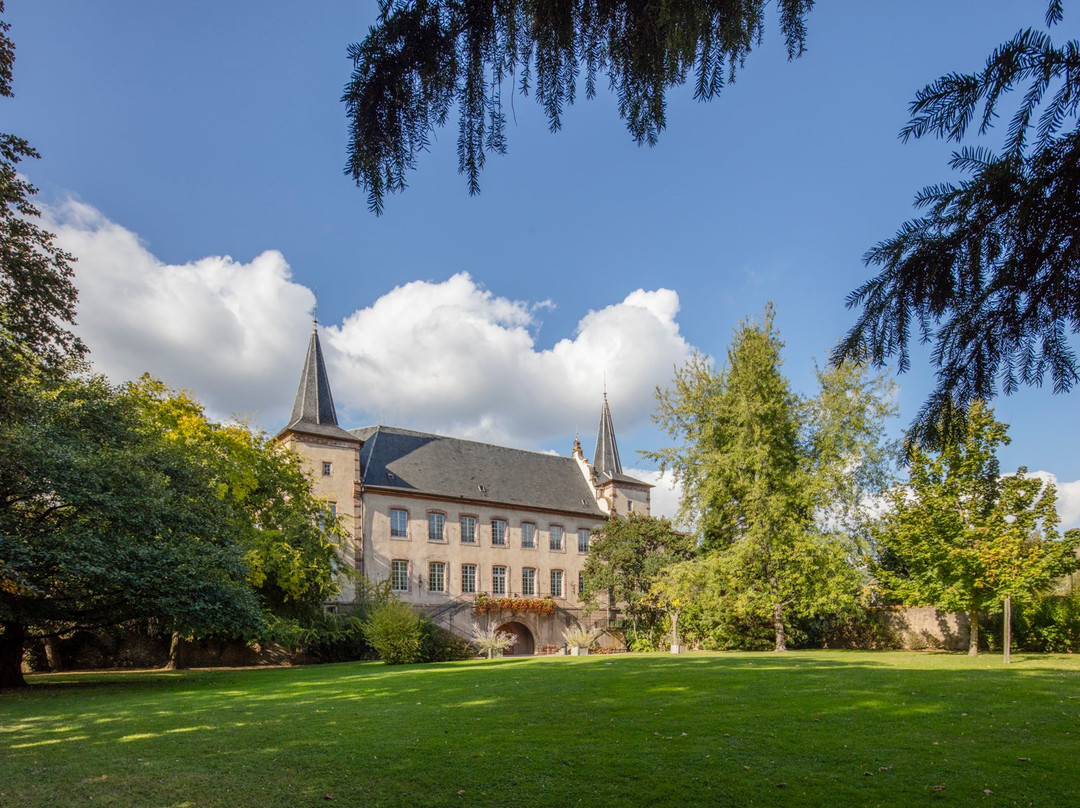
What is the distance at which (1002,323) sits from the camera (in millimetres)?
→ 3521

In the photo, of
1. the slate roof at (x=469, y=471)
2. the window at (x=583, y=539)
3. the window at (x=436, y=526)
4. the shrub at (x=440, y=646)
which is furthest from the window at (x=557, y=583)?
the shrub at (x=440, y=646)

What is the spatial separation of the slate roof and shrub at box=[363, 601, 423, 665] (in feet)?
50.9

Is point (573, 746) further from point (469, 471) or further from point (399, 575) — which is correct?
point (469, 471)

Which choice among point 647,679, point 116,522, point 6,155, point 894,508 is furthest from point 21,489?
point 894,508

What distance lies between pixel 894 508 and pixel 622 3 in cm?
2307

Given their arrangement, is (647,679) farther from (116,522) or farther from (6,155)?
(6,155)

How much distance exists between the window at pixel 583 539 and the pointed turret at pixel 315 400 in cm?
1512

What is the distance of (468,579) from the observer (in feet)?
121

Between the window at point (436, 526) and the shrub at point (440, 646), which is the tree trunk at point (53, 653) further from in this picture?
the window at point (436, 526)

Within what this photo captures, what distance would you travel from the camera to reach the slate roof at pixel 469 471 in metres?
36.4

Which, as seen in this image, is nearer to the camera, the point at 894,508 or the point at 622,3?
the point at 622,3

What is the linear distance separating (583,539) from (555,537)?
6.83 ft

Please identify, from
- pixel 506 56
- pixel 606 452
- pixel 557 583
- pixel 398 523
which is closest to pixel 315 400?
pixel 398 523

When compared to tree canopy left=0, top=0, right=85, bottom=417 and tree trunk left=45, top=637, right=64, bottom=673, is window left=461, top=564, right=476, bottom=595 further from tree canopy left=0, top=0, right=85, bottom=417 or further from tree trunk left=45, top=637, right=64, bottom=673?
tree canopy left=0, top=0, right=85, bottom=417
